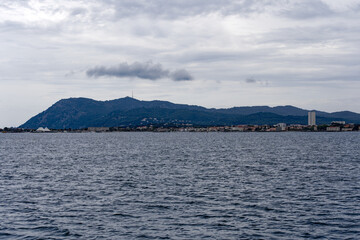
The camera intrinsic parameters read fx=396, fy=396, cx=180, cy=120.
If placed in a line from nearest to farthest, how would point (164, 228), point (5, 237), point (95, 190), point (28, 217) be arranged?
point (5, 237)
point (164, 228)
point (28, 217)
point (95, 190)

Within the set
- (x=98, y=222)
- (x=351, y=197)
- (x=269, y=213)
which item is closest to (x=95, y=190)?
(x=98, y=222)

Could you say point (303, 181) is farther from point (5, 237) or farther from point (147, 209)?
point (5, 237)

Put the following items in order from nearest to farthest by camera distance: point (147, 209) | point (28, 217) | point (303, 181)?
point (28, 217)
point (147, 209)
point (303, 181)

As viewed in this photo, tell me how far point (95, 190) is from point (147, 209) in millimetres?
13155

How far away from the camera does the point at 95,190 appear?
4988 cm

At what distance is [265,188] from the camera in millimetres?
50875

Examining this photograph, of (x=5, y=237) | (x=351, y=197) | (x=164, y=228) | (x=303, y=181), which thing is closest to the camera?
(x=5, y=237)

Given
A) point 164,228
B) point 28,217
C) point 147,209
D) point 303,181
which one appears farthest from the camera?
point 303,181

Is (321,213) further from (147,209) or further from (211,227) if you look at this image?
(147,209)

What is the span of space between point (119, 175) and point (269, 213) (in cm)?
3314

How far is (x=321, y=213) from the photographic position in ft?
122

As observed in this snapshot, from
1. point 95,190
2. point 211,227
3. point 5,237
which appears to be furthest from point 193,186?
point 5,237

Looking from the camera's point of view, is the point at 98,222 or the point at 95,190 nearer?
the point at 98,222

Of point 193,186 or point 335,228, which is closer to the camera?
point 335,228
